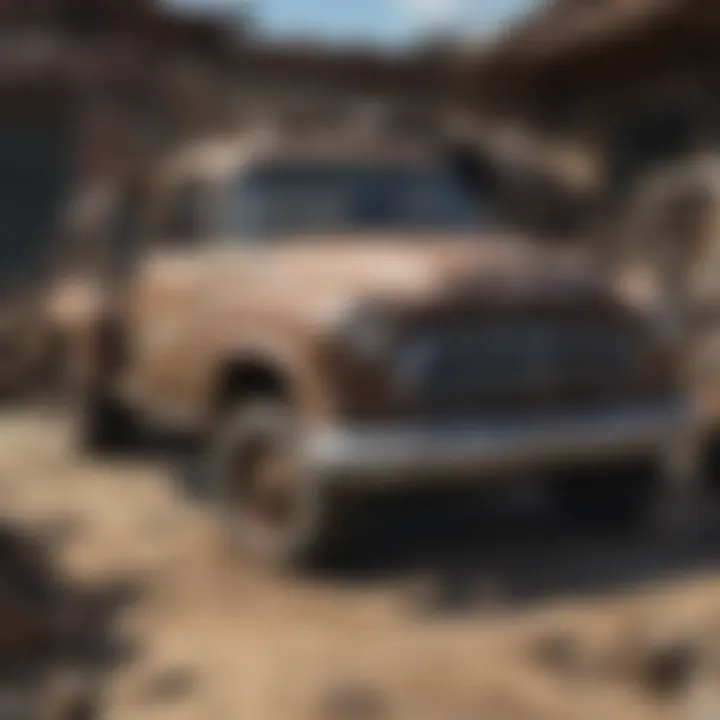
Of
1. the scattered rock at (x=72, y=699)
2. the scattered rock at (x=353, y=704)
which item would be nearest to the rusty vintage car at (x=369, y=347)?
the scattered rock at (x=353, y=704)

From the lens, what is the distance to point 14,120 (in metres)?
14.2

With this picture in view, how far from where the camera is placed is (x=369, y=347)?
4727mm

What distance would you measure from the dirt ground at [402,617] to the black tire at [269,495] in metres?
0.12

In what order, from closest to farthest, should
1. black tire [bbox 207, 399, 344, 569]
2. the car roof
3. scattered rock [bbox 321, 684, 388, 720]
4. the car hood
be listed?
scattered rock [bbox 321, 684, 388, 720] < the car hood < black tire [bbox 207, 399, 344, 569] < the car roof

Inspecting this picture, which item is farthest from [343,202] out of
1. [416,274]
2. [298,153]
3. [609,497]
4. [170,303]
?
[609,497]

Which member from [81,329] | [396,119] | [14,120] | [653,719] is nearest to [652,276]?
[81,329]

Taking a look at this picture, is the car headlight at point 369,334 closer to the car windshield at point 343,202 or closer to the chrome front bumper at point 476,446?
the chrome front bumper at point 476,446

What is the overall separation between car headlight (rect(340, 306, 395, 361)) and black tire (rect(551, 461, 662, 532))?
135 cm

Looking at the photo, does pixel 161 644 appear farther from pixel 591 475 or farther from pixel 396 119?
pixel 396 119

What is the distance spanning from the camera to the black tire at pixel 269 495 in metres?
5.00

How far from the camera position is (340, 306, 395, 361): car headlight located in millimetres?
4727

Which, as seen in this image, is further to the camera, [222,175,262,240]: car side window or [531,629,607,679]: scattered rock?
[222,175,262,240]: car side window

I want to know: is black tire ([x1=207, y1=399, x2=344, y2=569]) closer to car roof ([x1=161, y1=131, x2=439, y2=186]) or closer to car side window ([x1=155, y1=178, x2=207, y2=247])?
car side window ([x1=155, y1=178, x2=207, y2=247])

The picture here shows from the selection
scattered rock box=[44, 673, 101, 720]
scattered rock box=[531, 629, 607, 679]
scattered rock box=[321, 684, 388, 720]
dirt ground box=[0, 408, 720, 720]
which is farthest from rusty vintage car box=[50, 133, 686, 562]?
scattered rock box=[44, 673, 101, 720]
